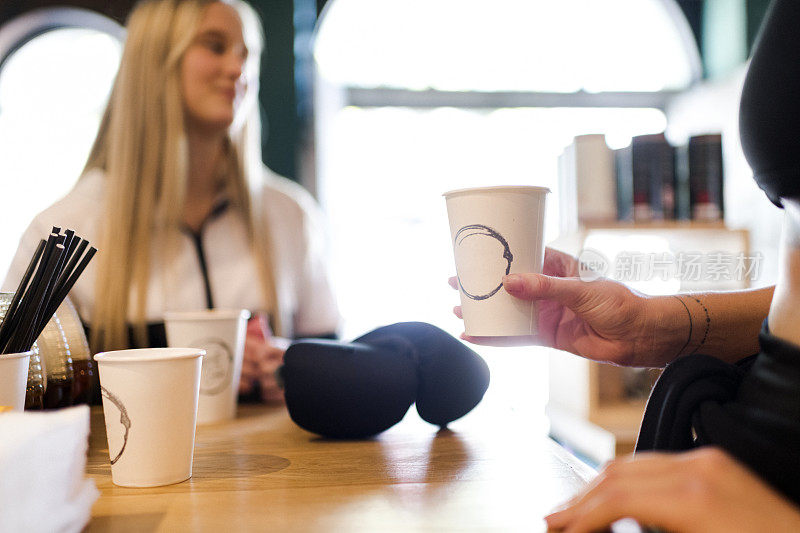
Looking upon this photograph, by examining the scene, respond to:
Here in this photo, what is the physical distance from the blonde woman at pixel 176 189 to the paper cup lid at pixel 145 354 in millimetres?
767

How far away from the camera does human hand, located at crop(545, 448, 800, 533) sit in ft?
1.34

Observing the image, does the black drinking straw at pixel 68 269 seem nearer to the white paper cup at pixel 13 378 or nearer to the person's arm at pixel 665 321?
the white paper cup at pixel 13 378

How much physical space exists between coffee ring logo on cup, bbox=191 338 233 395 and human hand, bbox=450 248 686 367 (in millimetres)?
350

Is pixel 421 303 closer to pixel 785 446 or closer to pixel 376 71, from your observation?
pixel 376 71

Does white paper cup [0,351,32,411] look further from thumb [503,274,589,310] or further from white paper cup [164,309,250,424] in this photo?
thumb [503,274,589,310]

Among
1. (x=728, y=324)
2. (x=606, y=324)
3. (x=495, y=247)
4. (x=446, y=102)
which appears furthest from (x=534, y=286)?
(x=446, y=102)

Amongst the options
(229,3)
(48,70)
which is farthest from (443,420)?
(48,70)

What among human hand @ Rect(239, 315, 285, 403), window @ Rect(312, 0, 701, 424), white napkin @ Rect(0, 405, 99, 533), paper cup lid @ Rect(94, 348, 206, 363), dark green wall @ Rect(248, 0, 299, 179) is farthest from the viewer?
window @ Rect(312, 0, 701, 424)

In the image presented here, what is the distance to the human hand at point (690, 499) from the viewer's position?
0.41m

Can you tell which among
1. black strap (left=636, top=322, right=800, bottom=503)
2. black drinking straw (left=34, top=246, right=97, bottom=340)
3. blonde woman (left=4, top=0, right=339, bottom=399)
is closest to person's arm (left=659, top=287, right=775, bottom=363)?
black strap (left=636, top=322, right=800, bottom=503)

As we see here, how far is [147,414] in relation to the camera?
1.92ft

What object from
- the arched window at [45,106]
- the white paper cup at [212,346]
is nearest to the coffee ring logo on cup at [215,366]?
the white paper cup at [212,346]

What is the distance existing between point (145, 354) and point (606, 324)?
573 mm

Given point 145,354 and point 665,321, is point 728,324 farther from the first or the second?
point 145,354
